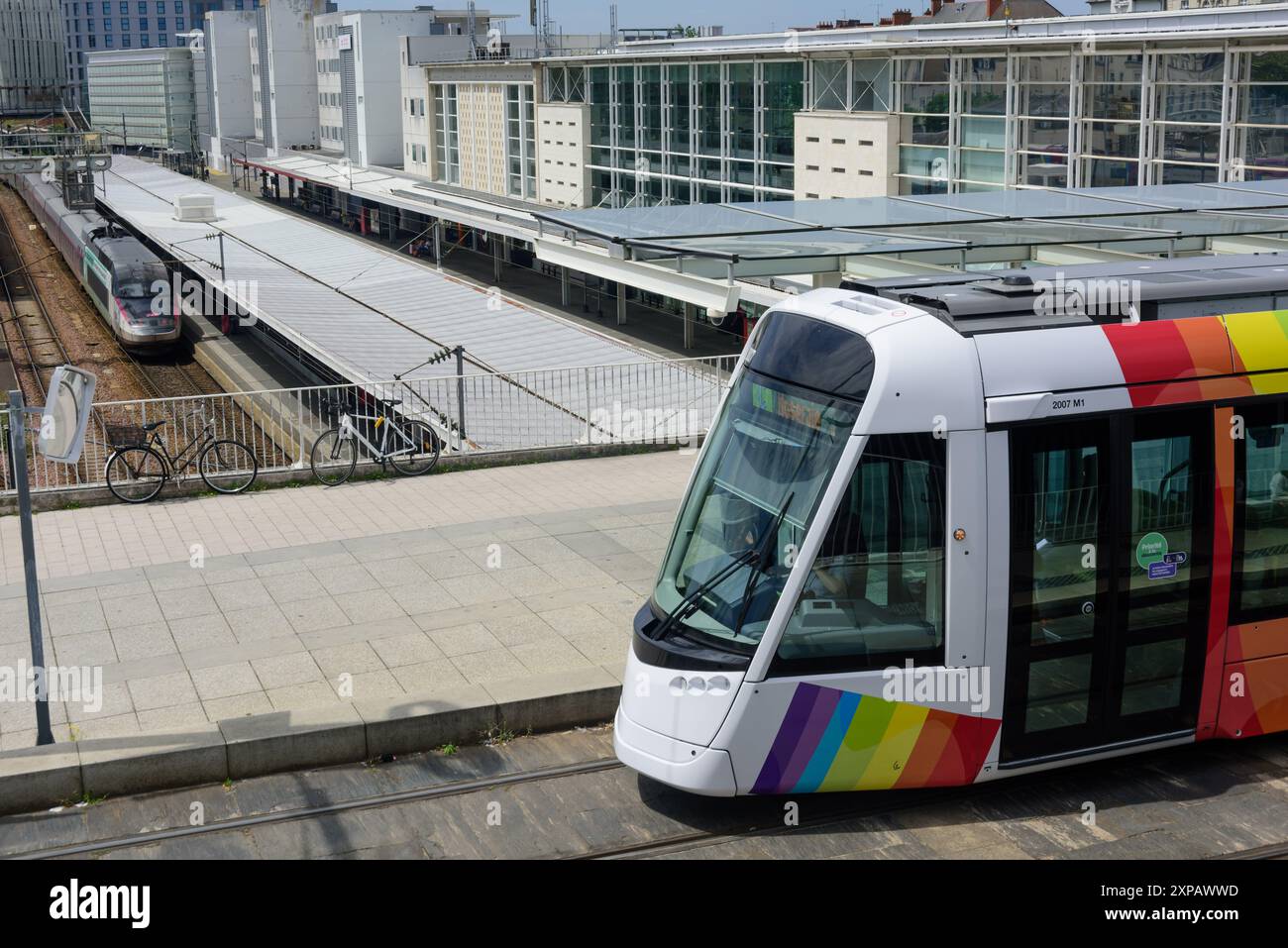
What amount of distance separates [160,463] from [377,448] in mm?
2454

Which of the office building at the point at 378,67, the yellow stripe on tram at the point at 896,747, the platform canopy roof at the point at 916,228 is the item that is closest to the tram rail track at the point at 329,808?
→ the yellow stripe on tram at the point at 896,747

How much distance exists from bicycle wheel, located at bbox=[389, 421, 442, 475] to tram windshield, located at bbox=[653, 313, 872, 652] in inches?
337

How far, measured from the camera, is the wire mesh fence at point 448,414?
15.6m

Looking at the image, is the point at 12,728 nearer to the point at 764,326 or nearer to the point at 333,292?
the point at 764,326

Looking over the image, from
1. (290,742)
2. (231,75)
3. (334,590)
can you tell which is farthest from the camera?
(231,75)

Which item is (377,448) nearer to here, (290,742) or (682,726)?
(290,742)

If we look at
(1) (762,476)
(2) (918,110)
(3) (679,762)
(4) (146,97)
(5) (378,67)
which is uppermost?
(4) (146,97)

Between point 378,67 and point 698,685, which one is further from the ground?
point 378,67

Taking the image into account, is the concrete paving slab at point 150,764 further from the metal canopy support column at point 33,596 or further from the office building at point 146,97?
the office building at point 146,97

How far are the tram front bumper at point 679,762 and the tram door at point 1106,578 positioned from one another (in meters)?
1.52

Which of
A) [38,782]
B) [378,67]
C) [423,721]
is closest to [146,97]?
[378,67]

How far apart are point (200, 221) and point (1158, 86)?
35696 millimetres

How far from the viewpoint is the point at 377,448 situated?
16250mm
